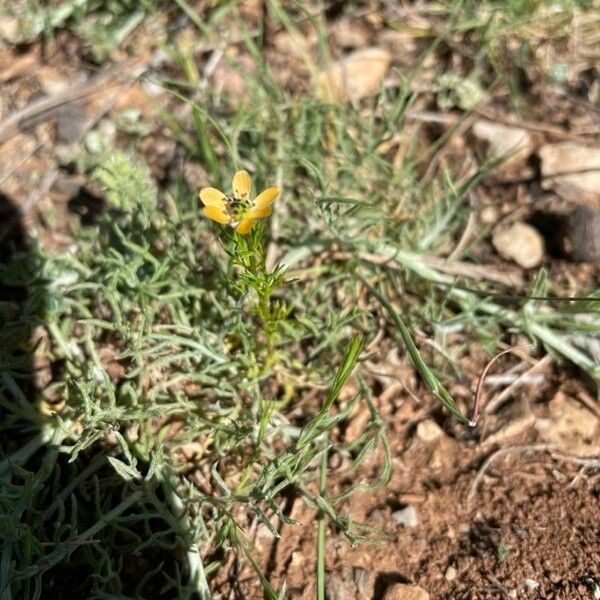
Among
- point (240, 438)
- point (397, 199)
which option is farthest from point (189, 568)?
point (397, 199)

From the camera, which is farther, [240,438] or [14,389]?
[14,389]

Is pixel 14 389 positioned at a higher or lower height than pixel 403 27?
higher

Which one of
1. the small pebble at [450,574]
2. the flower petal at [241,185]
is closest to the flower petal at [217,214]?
the flower petal at [241,185]

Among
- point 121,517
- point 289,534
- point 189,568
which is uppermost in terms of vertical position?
point 121,517

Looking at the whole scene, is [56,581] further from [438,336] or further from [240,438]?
[438,336]

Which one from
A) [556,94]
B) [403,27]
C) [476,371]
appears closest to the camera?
[476,371]

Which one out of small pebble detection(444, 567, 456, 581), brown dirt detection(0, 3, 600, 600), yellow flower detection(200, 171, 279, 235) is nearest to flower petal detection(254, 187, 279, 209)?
yellow flower detection(200, 171, 279, 235)

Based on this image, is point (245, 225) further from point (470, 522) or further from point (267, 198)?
point (470, 522)
